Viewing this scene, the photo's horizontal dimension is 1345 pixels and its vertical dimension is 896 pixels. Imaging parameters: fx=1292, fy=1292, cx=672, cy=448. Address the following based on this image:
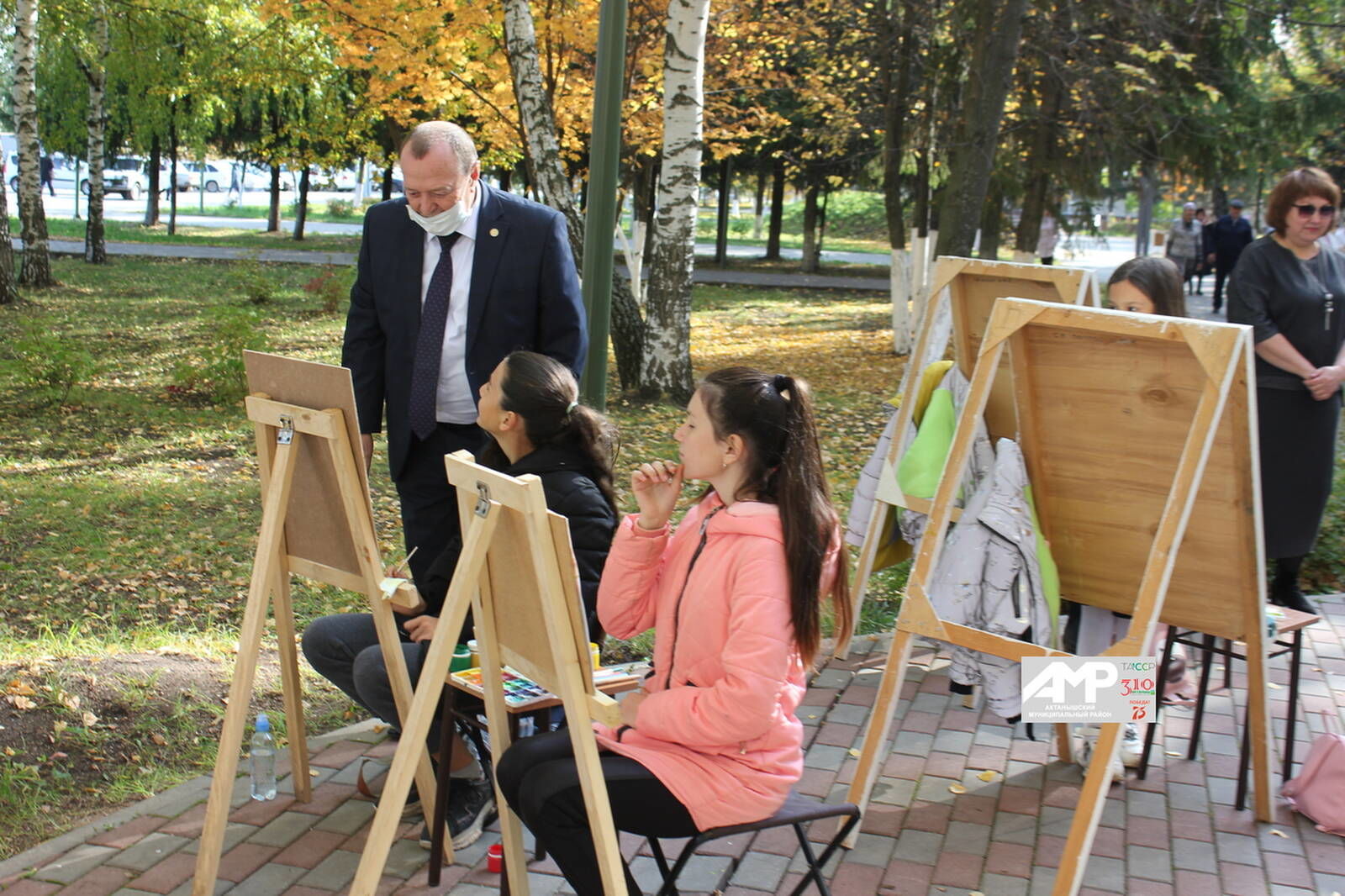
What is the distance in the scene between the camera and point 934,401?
471 cm

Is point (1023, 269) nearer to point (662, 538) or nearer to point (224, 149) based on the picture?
point (662, 538)

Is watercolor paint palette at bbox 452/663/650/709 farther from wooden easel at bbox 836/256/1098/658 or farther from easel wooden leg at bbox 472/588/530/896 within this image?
wooden easel at bbox 836/256/1098/658

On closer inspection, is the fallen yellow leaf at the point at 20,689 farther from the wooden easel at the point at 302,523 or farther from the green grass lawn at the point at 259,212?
the green grass lawn at the point at 259,212

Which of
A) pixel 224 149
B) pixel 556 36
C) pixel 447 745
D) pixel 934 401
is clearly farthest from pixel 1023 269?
pixel 224 149

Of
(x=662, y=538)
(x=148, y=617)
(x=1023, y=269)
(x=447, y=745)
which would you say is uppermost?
(x=1023, y=269)

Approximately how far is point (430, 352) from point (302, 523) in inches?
35.5

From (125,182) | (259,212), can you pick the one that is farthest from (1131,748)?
(125,182)

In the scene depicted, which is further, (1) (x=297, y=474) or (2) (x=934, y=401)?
(2) (x=934, y=401)

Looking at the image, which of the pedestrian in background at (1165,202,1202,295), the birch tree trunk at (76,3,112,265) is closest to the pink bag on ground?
the pedestrian in background at (1165,202,1202,295)

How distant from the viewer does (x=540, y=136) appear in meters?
11.4

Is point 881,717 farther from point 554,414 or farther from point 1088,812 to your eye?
point 554,414

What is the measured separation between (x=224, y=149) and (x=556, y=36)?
33163 mm

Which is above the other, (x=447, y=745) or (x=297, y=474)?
(x=297, y=474)

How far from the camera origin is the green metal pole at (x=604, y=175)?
6.40 metres
